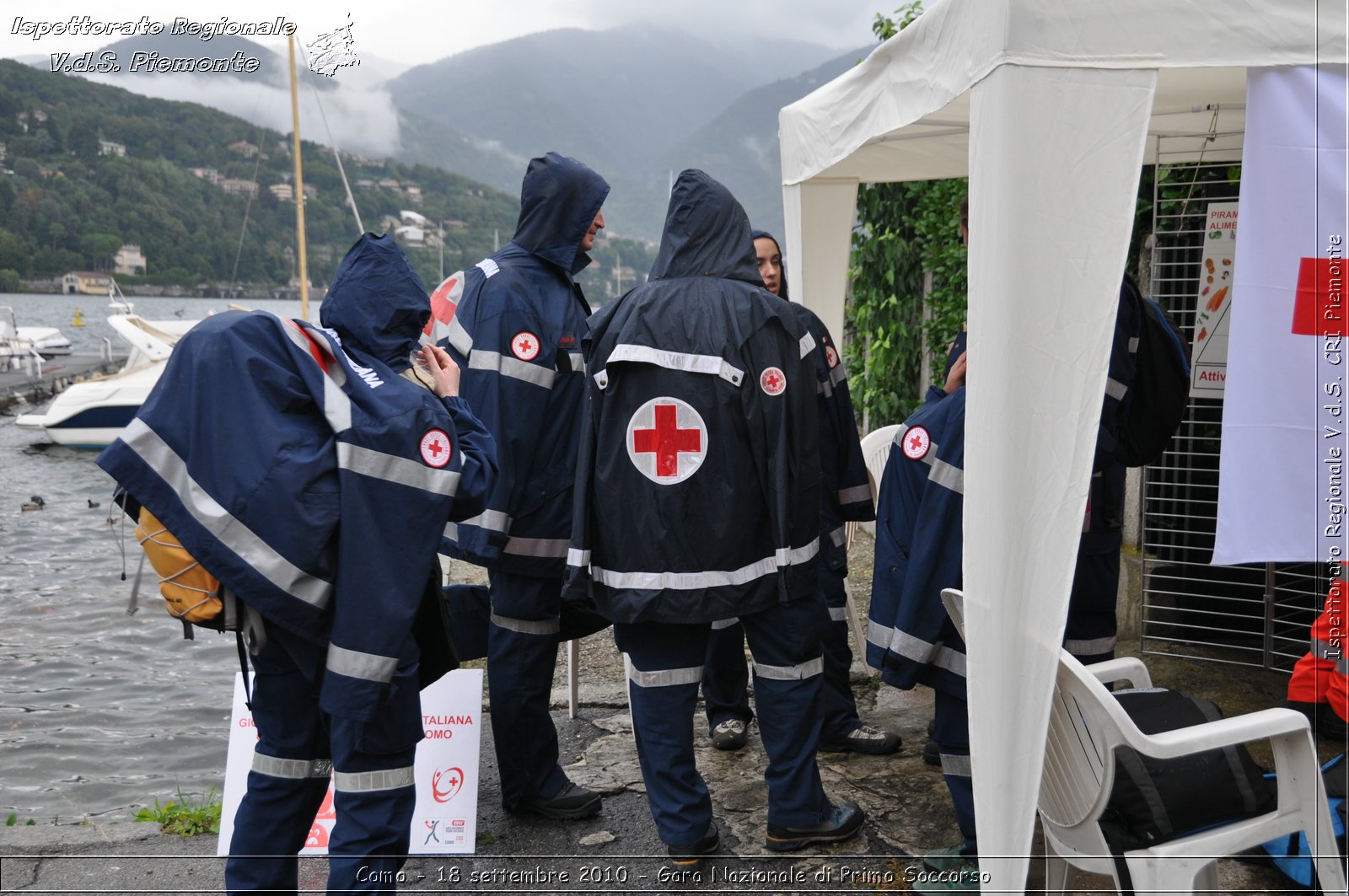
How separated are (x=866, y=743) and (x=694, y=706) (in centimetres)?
117

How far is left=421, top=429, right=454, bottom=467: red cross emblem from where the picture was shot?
2.48 metres

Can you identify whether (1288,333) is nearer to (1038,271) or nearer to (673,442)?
(1038,271)

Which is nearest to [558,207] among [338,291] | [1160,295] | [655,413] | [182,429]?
[655,413]

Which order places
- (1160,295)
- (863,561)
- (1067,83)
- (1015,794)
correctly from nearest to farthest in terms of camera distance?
1. (1067,83)
2. (1015,794)
3. (1160,295)
4. (863,561)

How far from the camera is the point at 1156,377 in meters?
3.10

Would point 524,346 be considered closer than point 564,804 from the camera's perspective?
Yes

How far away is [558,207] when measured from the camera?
12.1 feet

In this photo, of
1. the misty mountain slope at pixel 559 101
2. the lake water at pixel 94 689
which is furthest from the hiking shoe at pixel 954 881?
the misty mountain slope at pixel 559 101

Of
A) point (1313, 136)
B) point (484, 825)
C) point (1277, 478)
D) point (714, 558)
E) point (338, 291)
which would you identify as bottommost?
point (484, 825)

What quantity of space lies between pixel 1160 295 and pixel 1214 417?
67 centimetres

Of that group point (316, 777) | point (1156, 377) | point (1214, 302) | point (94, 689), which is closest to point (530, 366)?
point (316, 777)

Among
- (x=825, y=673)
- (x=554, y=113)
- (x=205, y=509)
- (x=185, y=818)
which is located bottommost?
(x=185, y=818)

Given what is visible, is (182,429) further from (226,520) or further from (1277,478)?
(1277,478)

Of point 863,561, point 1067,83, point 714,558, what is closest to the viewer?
point 1067,83
